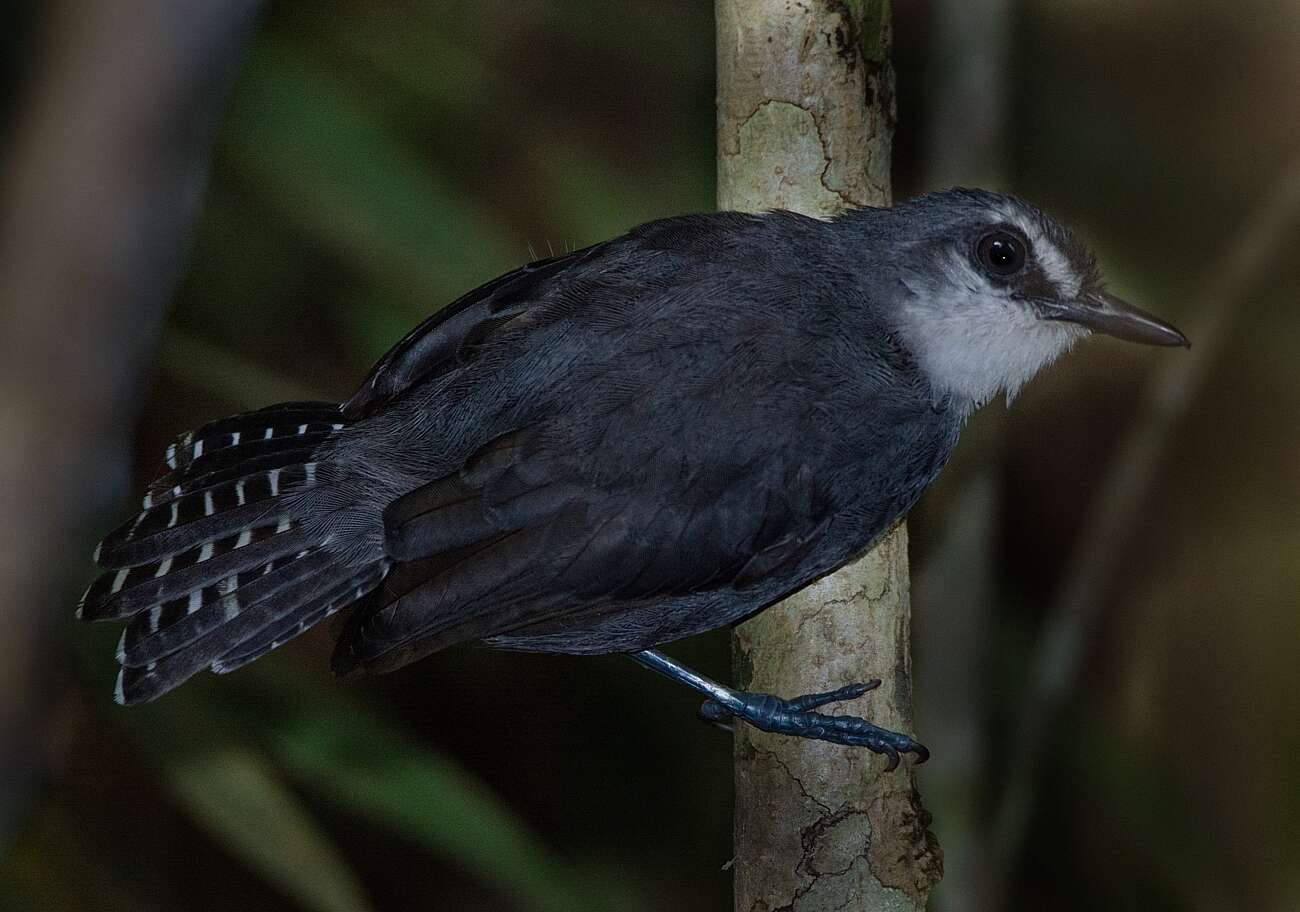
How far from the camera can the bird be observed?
116 inches

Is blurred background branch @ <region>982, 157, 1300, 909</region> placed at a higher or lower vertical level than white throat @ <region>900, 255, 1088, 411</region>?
lower

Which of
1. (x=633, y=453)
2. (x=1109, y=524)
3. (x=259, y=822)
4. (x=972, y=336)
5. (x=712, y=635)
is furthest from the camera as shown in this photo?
(x=712, y=635)

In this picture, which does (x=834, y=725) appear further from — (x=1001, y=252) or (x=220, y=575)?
(x=220, y=575)

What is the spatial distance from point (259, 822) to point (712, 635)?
5.93 ft

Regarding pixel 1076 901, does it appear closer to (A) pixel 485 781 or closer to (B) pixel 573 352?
(A) pixel 485 781

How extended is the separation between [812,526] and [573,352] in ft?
1.99

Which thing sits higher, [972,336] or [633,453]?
[972,336]

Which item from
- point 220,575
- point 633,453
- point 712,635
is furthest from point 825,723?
point 712,635

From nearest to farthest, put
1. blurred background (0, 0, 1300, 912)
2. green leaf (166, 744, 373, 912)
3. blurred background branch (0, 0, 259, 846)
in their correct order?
blurred background branch (0, 0, 259, 846) < green leaf (166, 744, 373, 912) < blurred background (0, 0, 1300, 912)

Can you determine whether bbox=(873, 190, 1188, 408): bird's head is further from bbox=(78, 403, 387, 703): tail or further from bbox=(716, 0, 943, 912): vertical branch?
bbox=(78, 403, 387, 703): tail

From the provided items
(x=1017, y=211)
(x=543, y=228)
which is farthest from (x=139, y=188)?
(x=543, y=228)

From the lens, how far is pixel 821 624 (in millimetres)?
3070

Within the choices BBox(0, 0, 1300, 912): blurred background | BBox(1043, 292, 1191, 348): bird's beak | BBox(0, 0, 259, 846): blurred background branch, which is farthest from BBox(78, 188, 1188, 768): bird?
BBox(0, 0, 259, 846): blurred background branch

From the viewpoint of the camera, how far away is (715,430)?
292cm
